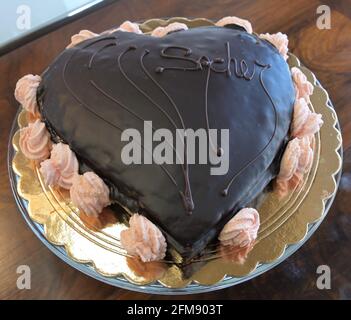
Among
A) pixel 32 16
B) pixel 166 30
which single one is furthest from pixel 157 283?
pixel 32 16

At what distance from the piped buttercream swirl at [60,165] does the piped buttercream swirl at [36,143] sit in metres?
0.06

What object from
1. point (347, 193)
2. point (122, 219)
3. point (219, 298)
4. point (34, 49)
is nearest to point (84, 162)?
point (122, 219)

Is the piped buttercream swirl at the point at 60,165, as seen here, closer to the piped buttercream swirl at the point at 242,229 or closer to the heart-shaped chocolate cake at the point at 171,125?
the heart-shaped chocolate cake at the point at 171,125

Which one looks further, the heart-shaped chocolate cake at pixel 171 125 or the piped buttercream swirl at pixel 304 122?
the piped buttercream swirl at pixel 304 122

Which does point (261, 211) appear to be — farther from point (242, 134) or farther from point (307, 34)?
point (307, 34)

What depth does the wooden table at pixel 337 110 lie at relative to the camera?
108cm

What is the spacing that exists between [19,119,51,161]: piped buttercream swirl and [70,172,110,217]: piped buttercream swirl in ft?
0.46

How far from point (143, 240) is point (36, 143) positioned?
370 mm

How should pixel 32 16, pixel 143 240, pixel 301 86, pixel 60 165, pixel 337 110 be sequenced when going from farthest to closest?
pixel 32 16
pixel 337 110
pixel 301 86
pixel 60 165
pixel 143 240

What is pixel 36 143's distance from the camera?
1.09 m

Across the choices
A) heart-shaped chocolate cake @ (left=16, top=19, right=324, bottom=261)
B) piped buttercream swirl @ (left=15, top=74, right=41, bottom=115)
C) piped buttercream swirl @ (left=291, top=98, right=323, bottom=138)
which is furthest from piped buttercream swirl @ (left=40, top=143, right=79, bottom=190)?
piped buttercream swirl @ (left=291, top=98, right=323, bottom=138)

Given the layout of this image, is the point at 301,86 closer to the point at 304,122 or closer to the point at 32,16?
the point at 304,122

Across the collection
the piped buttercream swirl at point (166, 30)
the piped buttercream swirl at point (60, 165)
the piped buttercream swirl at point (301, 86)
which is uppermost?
the piped buttercream swirl at point (166, 30)

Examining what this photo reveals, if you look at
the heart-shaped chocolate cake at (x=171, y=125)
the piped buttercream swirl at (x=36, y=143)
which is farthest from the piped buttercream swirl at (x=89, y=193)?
the piped buttercream swirl at (x=36, y=143)
